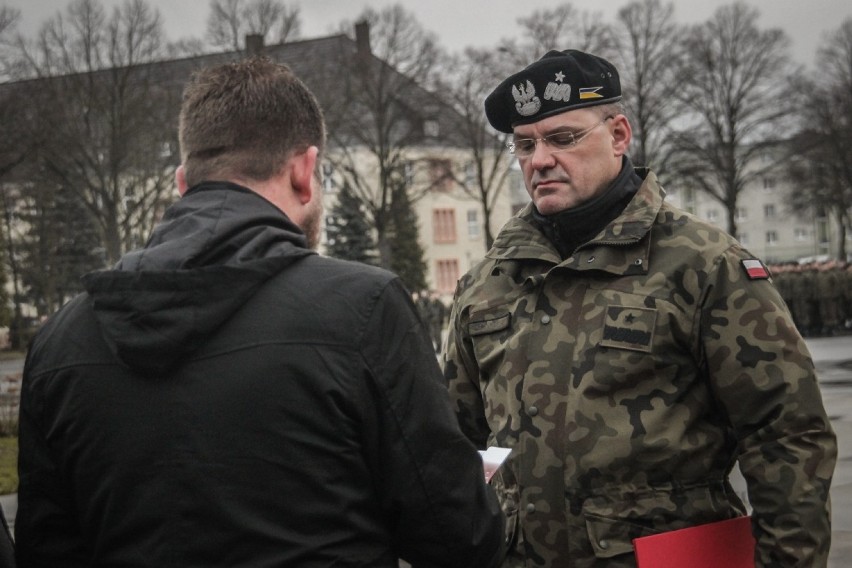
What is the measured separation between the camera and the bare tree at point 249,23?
3728 cm

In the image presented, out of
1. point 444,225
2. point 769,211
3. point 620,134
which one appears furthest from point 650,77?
point 769,211

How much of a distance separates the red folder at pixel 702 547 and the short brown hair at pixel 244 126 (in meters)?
1.32

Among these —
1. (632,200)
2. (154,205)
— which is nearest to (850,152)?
(154,205)

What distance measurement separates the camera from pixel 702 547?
2961 mm

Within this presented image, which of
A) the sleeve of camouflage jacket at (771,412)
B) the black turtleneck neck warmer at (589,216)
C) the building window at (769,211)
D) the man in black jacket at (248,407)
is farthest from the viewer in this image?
the building window at (769,211)

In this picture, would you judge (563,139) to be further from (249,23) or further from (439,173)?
(439,173)

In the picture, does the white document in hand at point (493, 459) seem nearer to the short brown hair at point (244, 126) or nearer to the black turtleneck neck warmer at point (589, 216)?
the black turtleneck neck warmer at point (589, 216)

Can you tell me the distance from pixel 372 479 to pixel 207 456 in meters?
0.30

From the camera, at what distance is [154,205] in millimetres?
38062

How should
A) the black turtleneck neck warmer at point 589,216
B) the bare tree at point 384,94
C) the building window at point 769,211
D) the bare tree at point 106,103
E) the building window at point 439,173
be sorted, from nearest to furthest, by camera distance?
the black turtleneck neck warmer at point 589,216
the bare tree at point 106,103
the bare tree at point 384,94
the building window at point 439,173
the building window at point 769,211

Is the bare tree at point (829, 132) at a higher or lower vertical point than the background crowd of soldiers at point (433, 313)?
higher

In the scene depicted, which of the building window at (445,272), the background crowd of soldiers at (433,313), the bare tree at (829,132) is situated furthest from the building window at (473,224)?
the background crowd of soldiers at (433,313)

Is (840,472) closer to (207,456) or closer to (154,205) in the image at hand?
(207,456)

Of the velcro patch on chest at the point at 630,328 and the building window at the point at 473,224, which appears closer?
the velcro patch on chest at the point at 630,328
